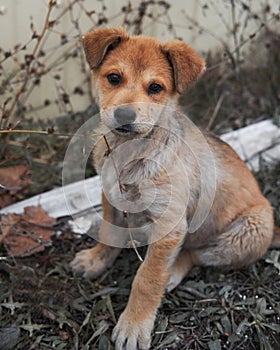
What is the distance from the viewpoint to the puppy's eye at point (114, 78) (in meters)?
3.54

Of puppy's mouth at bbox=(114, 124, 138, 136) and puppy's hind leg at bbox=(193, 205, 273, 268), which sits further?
puppy's hind leg at bbox=(193, 205, 273, 268)

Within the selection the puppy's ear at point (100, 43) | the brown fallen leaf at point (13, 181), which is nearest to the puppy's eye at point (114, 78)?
the puppy's ear at point (100, 43)

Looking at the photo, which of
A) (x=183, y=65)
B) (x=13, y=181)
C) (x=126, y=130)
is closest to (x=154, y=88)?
(x=183, y=65)

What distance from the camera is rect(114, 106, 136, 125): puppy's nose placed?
3258 mm

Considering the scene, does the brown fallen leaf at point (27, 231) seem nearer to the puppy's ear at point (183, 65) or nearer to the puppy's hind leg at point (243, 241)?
the puppy's hind leg at point (243, 241)

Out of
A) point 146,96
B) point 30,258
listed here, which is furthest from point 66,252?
point 146,96

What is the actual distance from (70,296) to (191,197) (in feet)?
4.22

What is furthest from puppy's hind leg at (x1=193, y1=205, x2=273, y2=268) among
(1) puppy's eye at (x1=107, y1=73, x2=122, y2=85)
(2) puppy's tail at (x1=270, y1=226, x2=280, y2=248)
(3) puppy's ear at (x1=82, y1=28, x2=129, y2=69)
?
(3) puppy's ear at (x1=82, y1=28, x2=129, y2=69)

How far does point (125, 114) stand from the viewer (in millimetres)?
3256

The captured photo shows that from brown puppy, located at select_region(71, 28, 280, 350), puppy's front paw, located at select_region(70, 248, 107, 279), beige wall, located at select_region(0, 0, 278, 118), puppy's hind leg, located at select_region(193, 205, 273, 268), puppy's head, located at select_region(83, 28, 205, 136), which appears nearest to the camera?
puppy's head, located at select_region(83, 28, 205, 136)

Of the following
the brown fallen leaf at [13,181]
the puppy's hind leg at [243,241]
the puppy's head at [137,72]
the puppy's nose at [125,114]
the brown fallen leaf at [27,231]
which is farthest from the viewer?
the brown fallen leaf at [13,181]

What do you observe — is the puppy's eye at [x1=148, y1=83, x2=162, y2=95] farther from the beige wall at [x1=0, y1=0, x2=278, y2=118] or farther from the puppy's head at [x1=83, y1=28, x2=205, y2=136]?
the beige wall at [x1=0, y1=0, x2=278, y2=118]

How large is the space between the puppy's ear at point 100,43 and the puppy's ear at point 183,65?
1.13 feet

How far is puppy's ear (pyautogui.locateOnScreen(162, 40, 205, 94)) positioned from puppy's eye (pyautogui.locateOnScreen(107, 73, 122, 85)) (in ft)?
1.33
